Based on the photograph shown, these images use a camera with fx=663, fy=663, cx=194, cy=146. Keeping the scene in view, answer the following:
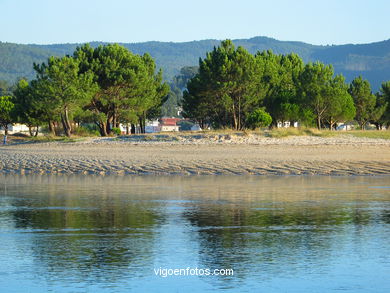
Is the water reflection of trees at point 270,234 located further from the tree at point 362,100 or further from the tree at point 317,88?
the tree at point 362,100

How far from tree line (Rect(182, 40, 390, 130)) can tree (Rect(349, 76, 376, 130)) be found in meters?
15.7

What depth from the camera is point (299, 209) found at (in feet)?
49.4

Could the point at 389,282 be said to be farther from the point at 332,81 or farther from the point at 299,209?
the point at 332,81

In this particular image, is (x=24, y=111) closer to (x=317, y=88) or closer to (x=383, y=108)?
(x=317, y=88)

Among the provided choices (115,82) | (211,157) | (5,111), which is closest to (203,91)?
(115,82)

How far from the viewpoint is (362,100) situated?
87625mm

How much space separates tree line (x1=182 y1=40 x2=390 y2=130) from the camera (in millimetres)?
61031

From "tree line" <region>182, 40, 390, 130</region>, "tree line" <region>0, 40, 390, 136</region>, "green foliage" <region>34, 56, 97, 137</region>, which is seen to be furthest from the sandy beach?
"tree line" <region>182, 40, 390, 130</region>

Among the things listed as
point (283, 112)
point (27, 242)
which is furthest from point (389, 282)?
point (283, 112)

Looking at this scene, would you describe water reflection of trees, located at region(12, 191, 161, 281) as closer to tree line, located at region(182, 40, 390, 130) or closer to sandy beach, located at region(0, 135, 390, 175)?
sandy beach, located at region(0, 135, 390, 175)

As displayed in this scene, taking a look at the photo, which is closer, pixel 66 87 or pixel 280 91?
pixel 66 87

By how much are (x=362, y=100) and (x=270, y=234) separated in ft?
260

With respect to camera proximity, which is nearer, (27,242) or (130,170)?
(27,242)

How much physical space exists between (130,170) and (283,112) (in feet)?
132
